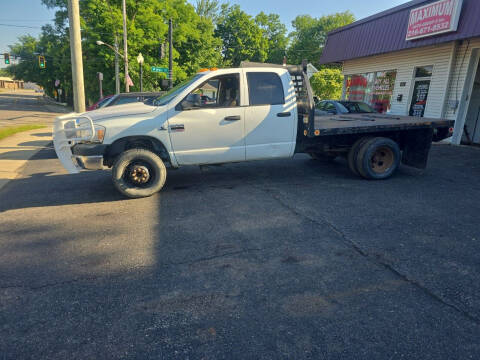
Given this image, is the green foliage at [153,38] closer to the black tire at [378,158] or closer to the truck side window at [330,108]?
the truck side window at [330,108]

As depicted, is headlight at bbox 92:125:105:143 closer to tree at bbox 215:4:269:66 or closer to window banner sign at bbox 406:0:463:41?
window banner sign at bbox 406:0:463:41

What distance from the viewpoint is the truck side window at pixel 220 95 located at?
5.36 meters

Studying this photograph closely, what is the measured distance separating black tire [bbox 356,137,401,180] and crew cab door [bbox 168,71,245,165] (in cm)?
249

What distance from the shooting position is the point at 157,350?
2133 mm

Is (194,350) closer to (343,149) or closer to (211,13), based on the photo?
(343,149)

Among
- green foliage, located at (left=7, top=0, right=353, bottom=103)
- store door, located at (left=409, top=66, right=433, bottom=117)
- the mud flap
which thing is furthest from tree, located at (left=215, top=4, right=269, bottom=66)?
the mud flap

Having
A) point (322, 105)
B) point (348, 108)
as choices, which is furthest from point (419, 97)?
point (322, 105)

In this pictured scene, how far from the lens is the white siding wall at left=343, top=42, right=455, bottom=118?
12.1 meters

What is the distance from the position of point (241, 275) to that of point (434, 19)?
12556 mm

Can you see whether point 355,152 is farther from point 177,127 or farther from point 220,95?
point 177,127

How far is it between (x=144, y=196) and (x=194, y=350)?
11.8ft

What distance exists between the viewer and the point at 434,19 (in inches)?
441

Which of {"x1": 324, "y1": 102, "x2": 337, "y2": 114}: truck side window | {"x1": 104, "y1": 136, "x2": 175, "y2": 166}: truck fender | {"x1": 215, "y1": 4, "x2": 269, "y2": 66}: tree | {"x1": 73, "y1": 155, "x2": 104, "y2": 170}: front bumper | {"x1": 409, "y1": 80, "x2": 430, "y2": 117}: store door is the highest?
{"x1": 215, "y1": 4, "x2": 269, "y2": 66}: tree

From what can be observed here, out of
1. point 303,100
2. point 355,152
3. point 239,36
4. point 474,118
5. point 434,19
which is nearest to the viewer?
point 303,100
